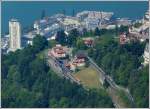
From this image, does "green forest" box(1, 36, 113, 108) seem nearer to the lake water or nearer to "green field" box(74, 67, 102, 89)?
"green field" box(74, 67, 102, 89)

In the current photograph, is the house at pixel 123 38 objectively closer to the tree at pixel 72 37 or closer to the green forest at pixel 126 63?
the green forest at pixel 126 63

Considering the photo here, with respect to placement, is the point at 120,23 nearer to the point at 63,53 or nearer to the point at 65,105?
the point at 63,53

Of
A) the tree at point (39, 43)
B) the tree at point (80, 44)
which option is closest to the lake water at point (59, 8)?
the tree at point (39, 43)

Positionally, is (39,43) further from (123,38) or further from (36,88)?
(36,88)

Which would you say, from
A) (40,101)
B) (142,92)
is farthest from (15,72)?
(142,92)

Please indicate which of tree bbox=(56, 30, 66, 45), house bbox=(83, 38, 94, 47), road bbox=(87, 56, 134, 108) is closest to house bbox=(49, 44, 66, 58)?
tree bbox=(56, 30, 66, 45)
